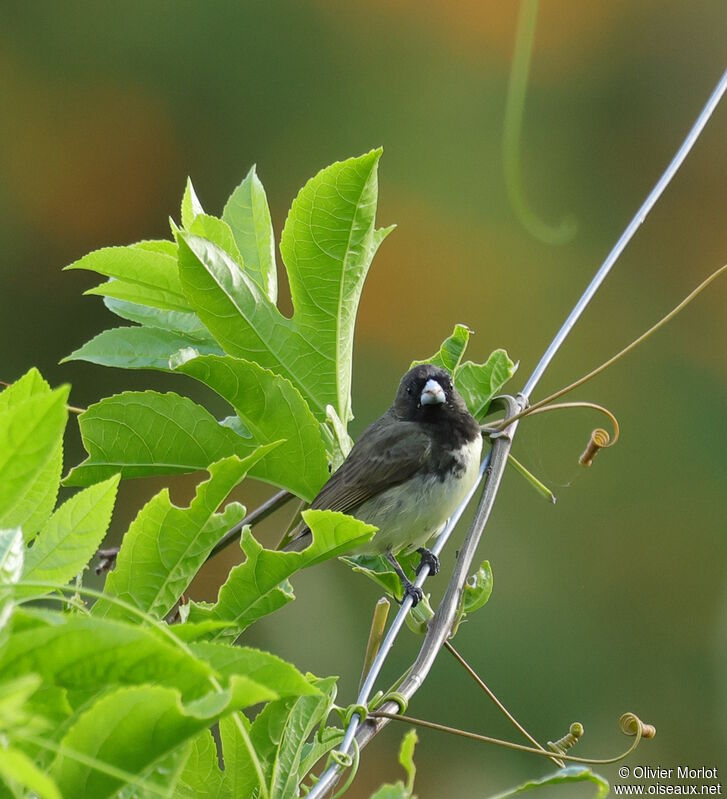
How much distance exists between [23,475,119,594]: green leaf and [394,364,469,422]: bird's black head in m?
1.57

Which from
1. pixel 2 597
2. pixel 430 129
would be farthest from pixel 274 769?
pixel 430 129

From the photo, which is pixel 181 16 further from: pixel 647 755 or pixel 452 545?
pixel 647 755

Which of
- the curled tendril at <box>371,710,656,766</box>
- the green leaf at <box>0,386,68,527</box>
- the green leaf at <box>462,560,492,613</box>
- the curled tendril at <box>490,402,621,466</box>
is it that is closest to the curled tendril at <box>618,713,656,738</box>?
the curled tendril at <box>371,710,656,766</box>

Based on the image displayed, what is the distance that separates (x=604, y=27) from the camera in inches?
197

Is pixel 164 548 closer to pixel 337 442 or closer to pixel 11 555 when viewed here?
pixel 11 555

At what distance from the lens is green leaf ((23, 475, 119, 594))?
71cm

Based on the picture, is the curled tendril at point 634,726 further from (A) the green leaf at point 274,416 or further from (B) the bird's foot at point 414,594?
(A) the green leaf at point 274,416

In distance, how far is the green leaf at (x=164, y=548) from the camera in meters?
0.81

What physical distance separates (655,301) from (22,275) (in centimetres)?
256

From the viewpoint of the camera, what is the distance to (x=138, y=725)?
558 millimetres

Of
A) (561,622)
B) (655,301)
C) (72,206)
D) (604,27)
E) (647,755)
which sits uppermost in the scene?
(604,27)

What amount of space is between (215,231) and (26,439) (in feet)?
2.73

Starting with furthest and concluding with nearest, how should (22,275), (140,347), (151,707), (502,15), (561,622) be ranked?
(502,15)
(22,275)
(561,622)
(140,347)
(151,707)

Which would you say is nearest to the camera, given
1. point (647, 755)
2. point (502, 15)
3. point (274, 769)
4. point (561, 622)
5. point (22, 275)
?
point (274, 769)
